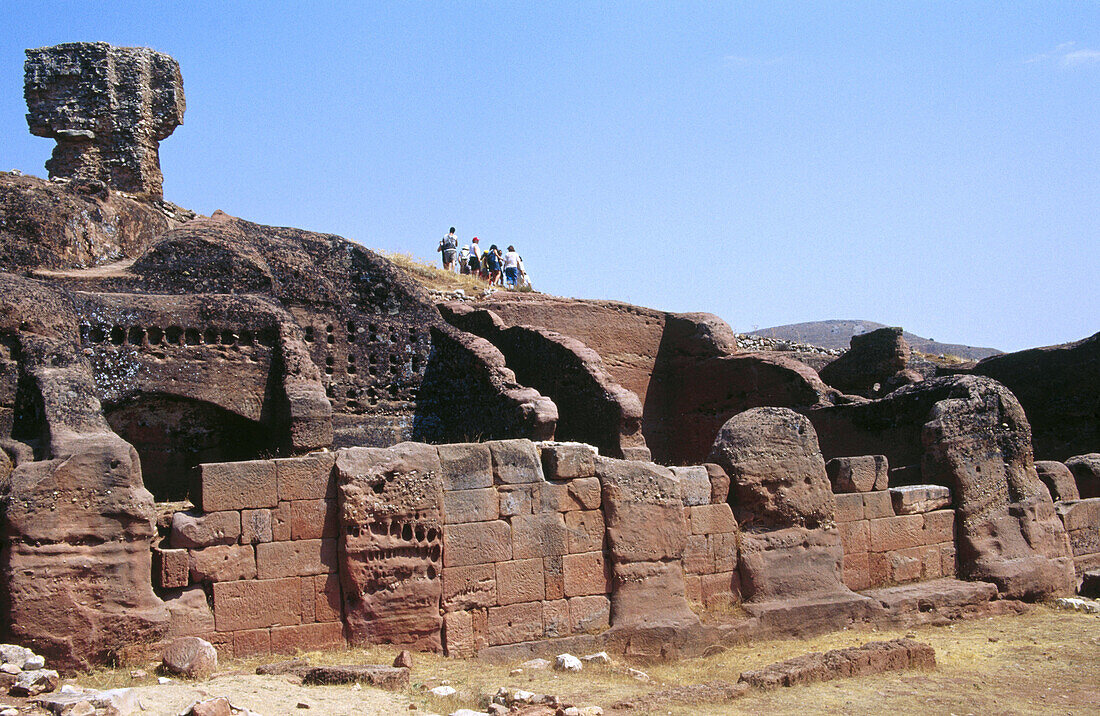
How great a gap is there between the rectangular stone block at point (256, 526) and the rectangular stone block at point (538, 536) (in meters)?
1.75

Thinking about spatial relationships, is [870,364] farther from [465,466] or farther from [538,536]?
[465,466]

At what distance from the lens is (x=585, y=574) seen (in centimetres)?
775

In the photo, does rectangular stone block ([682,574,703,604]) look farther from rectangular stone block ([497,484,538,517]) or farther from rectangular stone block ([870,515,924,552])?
rectangular stone block ([870,515,924,552])

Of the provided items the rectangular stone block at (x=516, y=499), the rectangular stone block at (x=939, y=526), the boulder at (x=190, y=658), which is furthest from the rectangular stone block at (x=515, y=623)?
the rectangular stone block at (x=939, y=526)

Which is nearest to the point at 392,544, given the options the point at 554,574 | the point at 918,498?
the point at 554,574

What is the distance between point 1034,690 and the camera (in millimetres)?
7250

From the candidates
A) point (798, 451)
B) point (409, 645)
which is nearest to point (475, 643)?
point (409, 645)

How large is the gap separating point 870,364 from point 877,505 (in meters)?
8.44

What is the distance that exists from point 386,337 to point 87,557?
21.4 ft

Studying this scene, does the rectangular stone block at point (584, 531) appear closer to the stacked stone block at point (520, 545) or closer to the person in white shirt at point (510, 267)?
the stacked stone block at point (520, 545)

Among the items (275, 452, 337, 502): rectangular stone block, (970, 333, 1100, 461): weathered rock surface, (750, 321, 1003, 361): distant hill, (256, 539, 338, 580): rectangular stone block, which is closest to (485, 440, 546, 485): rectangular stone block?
(275, 452, 337, 502): rectangular stone block

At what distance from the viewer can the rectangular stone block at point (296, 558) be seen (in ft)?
22.0

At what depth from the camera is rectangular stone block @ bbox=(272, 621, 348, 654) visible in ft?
21.9

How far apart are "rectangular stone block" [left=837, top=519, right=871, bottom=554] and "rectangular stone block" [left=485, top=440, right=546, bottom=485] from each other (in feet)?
10.3
